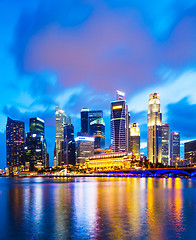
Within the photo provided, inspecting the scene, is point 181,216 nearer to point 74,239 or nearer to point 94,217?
point 94,217

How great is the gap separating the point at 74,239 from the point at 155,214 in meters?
16.2

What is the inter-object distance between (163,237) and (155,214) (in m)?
12.8

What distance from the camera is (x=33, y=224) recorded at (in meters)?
32.6

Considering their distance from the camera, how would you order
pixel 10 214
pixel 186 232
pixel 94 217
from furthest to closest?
pixel 10 214 < pixel 94 217 < pixel 186 232

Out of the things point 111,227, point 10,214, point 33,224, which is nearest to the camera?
point 111,227

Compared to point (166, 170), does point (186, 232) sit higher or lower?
higher

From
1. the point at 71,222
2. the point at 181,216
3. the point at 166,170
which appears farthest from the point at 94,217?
the point at 166,170

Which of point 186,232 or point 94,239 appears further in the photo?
point 186,232

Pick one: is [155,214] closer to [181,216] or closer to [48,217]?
[181,216]

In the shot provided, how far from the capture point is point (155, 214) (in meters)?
38.0

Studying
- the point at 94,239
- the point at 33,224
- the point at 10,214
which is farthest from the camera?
the point at 10,214

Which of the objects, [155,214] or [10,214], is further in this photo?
[10,214]

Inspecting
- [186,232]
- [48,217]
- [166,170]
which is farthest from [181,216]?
[166,170]

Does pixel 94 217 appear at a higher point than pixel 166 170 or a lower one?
higher
